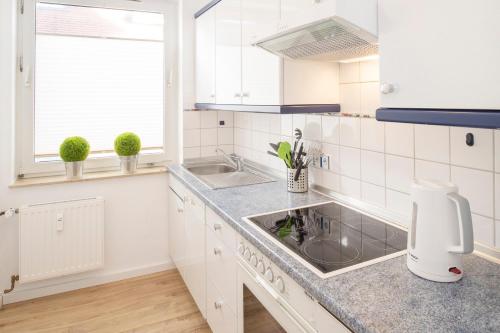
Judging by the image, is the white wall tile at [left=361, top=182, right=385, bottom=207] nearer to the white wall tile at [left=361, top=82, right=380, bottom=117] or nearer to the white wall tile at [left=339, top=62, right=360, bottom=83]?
the white wall tile at [left=361, top=82, right=380, bottom=117]

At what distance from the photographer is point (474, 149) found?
3.71 ft

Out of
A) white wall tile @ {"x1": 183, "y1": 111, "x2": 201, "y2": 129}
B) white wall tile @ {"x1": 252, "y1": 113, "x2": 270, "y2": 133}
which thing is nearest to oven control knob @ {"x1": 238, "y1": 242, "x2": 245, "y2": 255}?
white wall tile @ {"x1": 252, "y1": 113, "x2": 270, "y2": 133}

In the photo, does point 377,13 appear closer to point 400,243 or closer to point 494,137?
point 494,137

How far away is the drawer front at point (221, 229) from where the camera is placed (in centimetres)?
155

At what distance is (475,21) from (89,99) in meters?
2.55

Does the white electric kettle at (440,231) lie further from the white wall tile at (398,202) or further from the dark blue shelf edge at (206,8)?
the dark blue shelf edge at (206,8)

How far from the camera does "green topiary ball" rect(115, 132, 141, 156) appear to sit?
8.58 ft

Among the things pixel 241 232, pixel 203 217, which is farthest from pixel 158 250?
pixel 241 232

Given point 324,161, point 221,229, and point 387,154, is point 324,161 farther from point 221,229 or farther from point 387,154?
point 221,229

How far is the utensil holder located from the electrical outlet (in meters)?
0.09

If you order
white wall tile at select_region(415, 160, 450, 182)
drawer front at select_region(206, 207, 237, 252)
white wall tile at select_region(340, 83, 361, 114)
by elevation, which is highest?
white wall tile at select_region(340, 83, 361, 114)

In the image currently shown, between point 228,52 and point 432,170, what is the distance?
1.44 meters

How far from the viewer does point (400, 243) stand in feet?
4.09

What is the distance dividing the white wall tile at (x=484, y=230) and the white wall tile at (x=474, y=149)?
18 cm
